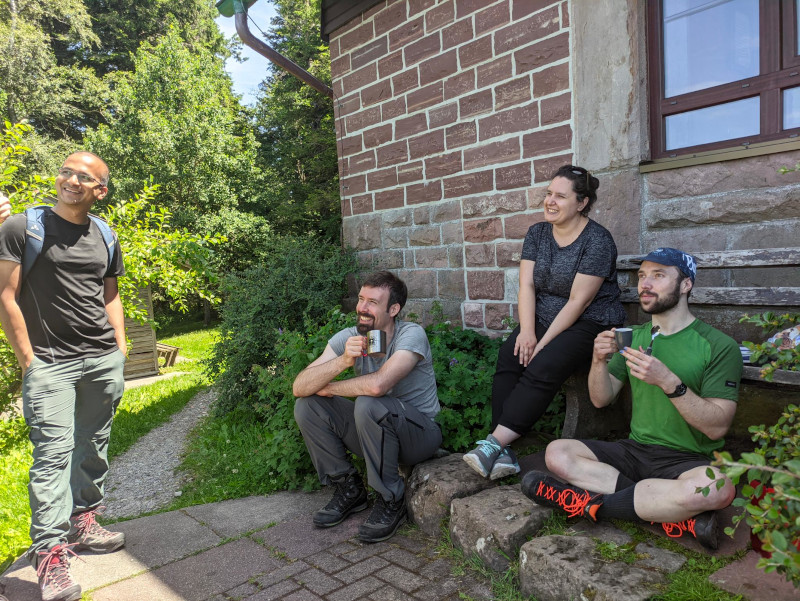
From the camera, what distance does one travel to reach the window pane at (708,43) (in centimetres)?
316

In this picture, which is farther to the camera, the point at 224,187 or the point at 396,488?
the point at 224,187

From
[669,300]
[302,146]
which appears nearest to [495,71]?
[669,300]

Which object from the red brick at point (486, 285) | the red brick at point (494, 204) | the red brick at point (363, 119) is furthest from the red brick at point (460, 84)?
the red brick at point (486, 285)

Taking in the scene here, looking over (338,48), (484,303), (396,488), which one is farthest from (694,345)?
(338,48)

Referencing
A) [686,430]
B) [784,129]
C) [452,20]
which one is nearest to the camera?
[686,430]

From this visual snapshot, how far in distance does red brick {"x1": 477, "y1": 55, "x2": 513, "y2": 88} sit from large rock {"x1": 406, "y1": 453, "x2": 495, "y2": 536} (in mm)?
2831

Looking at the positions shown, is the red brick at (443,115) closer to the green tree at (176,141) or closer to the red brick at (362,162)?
the red brick at (362,162)

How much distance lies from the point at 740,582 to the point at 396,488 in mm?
1479

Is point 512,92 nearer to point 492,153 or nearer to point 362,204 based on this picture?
point 492,153

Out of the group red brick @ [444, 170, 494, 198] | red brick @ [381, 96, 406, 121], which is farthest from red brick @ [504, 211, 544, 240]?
red brick @ [381, 96, 406, 121]

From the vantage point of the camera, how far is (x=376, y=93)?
17.8ft

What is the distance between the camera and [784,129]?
3.04 metres

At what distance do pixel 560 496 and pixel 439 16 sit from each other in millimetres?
3900

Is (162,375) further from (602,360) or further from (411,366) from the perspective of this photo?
(602,360)
